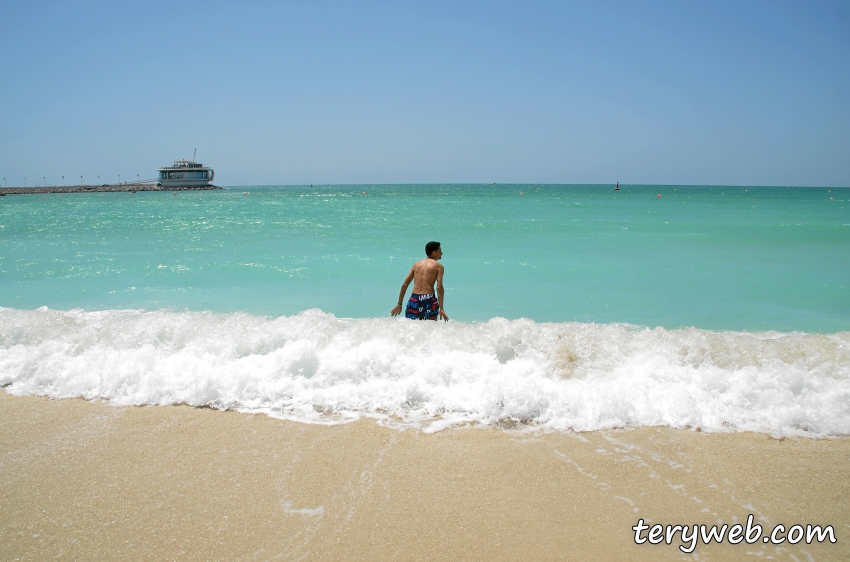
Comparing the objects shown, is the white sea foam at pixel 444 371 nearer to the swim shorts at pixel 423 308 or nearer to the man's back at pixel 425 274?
the swim shorts at pixel 423 308

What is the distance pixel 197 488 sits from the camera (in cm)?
307

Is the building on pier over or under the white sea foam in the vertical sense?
over

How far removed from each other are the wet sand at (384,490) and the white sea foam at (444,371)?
29cm

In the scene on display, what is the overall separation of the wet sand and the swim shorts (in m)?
2.26

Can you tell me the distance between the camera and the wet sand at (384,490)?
260cm

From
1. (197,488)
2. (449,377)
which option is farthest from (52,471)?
(449,377)

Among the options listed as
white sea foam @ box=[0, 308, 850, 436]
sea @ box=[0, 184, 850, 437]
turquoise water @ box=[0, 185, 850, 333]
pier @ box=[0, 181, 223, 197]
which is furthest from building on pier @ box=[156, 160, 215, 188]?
white sea foam @ box=[0, 308, 850, 436]

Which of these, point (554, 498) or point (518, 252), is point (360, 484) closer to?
point (554, 498)

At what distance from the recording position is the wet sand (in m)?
2.60

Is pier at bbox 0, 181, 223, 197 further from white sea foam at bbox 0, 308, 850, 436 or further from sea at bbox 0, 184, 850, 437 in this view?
white sea foam at bbox 0, 308, 850, 436

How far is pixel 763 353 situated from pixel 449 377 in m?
3.32

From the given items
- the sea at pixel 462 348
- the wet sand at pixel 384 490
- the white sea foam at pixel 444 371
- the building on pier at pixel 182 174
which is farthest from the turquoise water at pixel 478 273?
the building on pier at pixel 182 174

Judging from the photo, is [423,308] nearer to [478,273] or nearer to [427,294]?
[427,294]

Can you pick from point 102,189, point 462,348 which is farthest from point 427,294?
point 102,189
